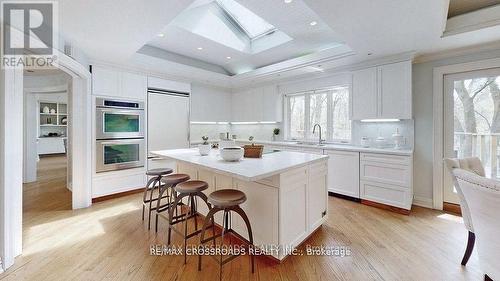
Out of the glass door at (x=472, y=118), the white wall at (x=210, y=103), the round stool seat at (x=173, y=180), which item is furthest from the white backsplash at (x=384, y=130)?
the white wall at (x=210, y=103)

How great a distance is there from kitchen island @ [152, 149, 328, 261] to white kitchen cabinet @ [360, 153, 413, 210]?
4.32 feet

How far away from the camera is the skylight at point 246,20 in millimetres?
3535

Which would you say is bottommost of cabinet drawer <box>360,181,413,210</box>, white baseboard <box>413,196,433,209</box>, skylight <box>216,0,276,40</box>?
white baseboard <box>413,196,433,209</box>

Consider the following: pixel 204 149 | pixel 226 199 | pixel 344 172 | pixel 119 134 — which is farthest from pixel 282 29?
pixel 119 134

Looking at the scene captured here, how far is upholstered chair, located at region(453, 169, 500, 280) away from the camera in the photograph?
4.09 feet

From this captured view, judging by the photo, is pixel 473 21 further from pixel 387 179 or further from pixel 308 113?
pixel 308 113

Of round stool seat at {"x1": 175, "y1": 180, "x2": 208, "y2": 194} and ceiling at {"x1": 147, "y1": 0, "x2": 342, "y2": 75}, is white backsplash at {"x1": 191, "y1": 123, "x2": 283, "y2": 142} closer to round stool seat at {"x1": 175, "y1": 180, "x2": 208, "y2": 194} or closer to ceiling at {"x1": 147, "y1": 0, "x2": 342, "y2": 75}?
ceiling at {"x1": 147, "y1": 0, "x2": 342, "y2": 75}

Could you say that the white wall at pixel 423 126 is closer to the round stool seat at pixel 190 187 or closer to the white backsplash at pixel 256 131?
the white backsplash at pixel 256 131

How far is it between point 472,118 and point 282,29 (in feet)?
10.1

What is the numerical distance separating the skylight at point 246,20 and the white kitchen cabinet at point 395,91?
2089mm

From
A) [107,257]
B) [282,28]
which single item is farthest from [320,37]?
[107,257]

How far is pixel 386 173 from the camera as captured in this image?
10.6 ft

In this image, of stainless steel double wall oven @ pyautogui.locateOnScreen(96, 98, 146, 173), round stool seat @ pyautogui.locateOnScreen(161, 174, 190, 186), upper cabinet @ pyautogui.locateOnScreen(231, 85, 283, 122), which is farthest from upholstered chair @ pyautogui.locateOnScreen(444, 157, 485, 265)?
stainless steel double wall oven @ pyautogui.locateOnScreen(96, 98, 146, 173)

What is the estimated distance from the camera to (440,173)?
3256mm
